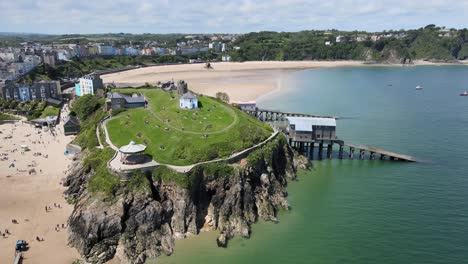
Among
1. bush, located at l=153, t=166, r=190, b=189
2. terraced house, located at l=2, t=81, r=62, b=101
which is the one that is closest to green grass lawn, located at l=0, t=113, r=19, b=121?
terraced house, located at l=2, t=81, r=62, b=101

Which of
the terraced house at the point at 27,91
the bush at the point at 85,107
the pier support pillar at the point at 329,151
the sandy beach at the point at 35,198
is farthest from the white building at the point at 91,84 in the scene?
the pier support pillar at the point at 329,151

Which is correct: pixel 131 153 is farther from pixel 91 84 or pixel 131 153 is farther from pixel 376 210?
pixel 91 84

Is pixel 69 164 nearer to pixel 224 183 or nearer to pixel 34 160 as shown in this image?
pixel 34 160

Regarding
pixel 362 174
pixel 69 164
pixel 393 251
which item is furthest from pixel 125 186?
pixel 362 174

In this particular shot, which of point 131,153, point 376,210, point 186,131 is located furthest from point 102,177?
point 376,210

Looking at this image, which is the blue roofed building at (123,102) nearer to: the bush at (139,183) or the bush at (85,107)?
the bush at (85,107)
